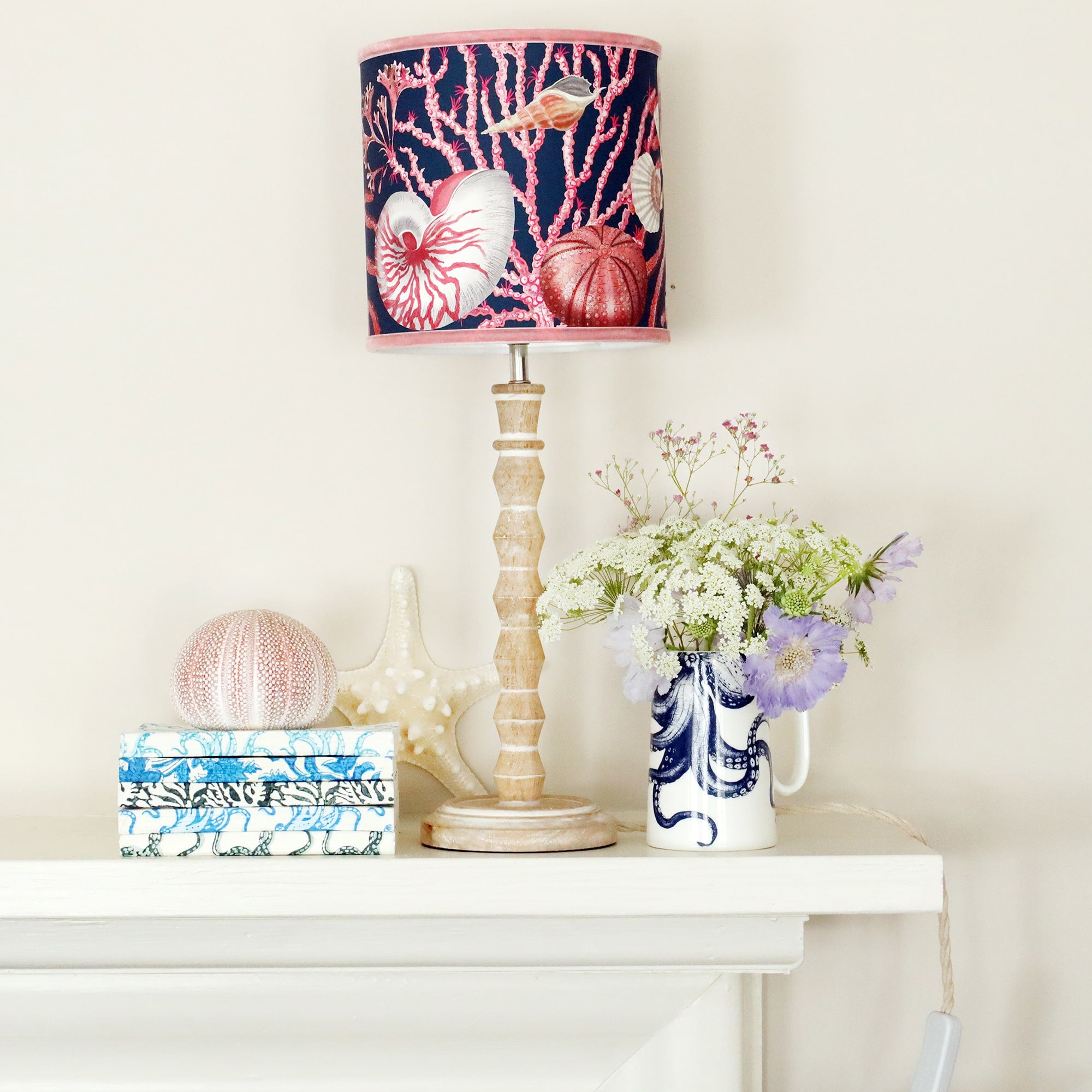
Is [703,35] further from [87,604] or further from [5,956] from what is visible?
[5,956]

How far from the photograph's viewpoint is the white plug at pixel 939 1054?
1172 mm

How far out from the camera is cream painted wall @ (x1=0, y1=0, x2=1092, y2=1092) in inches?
53.0

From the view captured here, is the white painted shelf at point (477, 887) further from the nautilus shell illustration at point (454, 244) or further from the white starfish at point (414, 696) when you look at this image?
the nautilus shell illustration at point (454, 244)

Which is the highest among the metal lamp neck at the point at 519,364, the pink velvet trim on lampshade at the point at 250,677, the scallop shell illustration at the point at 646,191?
the scallop shell illustration at the point at 646,191

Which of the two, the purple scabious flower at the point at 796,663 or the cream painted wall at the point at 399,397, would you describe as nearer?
the purple scabious flower at the point at 796,663

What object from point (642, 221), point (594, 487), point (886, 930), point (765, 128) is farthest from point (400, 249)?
point (886, 930)

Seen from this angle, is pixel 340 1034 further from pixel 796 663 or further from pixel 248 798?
pixel 796 663

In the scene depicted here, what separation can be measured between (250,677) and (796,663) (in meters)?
0.44

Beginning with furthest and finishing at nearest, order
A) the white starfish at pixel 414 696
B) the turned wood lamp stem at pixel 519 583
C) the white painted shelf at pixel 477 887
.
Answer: the white starfish at pixel 414 696
the turned wood lamp stem at pixel 519 583
the white painted shelf at pixel 477 887

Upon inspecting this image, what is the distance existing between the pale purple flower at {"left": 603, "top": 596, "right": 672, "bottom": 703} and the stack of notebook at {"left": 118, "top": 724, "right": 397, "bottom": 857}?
211mm

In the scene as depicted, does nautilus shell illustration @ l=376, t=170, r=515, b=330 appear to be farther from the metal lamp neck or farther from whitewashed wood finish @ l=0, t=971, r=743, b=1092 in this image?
whitewashed wood finish @ l=0, t=971, r=743, b=1092

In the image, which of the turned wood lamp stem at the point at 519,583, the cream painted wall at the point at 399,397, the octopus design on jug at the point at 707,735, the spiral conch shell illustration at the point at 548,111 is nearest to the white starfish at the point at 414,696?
the cream painted wall at the point at 399,397

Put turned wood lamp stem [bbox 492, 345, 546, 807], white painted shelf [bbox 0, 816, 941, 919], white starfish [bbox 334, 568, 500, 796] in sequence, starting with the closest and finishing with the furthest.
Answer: white painted shelf [bbox 0, 816, 941, 919] < turned wood lamp stem [bbox 492, 345, 546, 807] < white starfish [bbox 334, 568, 500, 796]

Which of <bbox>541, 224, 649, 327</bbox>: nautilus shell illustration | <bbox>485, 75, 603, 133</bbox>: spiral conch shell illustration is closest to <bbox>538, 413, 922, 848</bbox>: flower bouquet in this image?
<bbox>541, 224, 649, 327</bbox>: nautilus shell illustration
